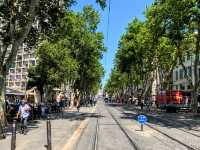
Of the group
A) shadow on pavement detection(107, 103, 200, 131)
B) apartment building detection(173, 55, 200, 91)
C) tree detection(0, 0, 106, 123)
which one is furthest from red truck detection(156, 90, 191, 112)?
tree detection(0, 0, 106, 123)

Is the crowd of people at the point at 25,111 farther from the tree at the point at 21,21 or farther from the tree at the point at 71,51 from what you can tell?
the tree at the point at 71,51

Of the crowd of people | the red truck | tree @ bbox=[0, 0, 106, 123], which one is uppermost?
tree @ bbox=[0, 0, 106, 123]

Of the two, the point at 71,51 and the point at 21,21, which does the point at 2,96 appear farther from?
the point at 71,51

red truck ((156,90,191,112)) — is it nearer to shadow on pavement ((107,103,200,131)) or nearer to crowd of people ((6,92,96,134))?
shadow on pavement ((107,103,200,131))

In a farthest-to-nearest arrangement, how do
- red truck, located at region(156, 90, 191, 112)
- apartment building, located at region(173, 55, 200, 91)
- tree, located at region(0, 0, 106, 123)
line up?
1. apartment building, located at region(173, 55, 200, 91)
2. red truck, located at region(156, 90, 191, 112)
3. tree, located at region(0, 0, 106, 123)

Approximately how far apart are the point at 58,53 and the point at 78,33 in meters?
10.2

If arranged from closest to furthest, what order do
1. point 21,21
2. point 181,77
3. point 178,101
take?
point 21,21 → point 178,101 → point 181,77

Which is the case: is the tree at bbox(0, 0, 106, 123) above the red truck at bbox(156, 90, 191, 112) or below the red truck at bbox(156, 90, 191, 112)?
above

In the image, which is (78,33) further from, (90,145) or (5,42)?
(90,145)

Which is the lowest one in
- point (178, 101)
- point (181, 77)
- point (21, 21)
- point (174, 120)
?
point (174, 120)

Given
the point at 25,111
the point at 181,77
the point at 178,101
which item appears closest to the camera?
the point at 25,111

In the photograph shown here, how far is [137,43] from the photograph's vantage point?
3504 inches

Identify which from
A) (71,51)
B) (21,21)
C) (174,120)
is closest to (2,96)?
(21,21)

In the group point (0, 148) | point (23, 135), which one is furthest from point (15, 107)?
point (0, 148)
